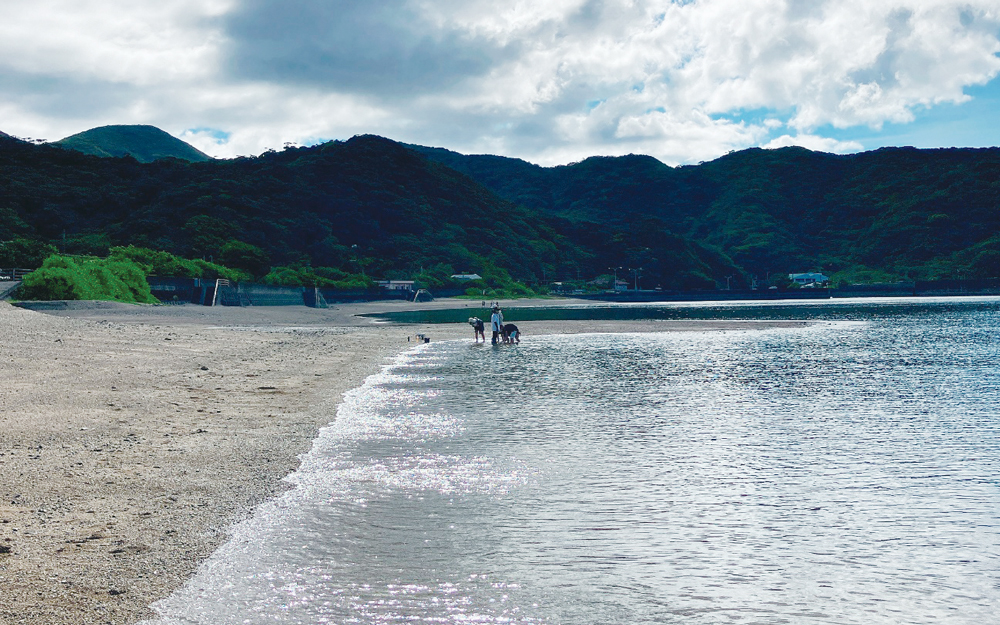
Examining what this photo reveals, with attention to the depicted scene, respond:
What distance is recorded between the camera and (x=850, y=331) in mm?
58188

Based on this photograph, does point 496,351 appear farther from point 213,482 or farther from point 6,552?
point 6,552

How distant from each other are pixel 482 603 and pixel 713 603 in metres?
2.32

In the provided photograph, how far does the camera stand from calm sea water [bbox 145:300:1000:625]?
725cm

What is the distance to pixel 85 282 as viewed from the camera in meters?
61.2

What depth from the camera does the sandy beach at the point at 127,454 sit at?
7.39m

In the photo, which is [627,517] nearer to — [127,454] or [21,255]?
[127,454]

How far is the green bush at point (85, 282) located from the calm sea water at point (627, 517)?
47.7 metres

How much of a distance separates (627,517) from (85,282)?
207 feet

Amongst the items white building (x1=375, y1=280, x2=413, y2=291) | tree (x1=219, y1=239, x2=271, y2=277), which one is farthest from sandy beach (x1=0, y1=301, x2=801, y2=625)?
white building (x1=375, y1=280, x2=413, y2=291)

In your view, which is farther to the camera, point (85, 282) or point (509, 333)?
point (85, 282)

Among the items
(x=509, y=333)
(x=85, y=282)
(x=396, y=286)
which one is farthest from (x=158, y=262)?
(x=509, y=333)

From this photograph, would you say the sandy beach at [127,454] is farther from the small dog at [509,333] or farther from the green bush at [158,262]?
the green bush at [158,262]

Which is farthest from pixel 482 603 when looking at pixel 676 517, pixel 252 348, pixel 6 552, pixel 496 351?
pixel 496 351

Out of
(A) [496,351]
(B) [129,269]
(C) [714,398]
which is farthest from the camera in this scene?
(B) [129,269]
